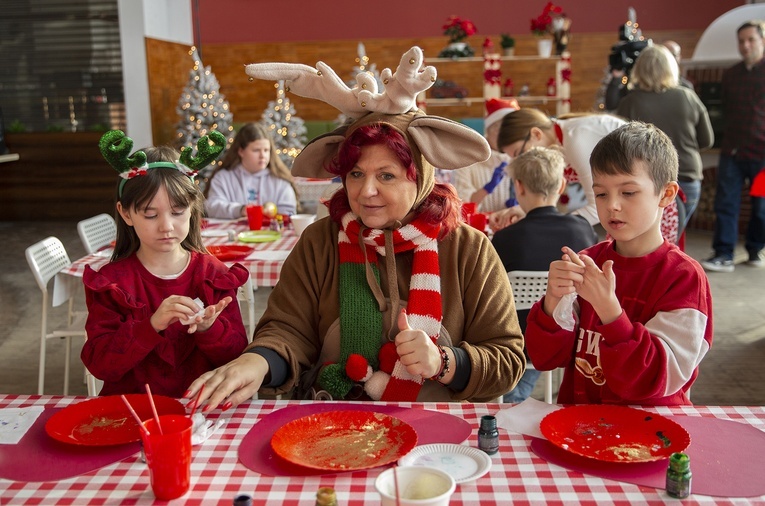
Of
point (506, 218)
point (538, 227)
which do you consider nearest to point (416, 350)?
point (538, 227)

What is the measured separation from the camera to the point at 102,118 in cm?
999

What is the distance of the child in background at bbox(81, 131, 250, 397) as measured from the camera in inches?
80.3

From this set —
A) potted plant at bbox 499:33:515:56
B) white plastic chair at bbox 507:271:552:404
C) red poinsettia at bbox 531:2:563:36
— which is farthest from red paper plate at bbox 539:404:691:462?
potted plant at bbox 499:33:515:56

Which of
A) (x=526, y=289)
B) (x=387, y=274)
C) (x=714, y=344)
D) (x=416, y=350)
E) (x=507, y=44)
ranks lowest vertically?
(x=714, y=344)

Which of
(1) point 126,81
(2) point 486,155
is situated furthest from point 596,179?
(1) point 126,81

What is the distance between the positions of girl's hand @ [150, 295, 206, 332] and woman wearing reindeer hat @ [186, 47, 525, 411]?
194 millimetres

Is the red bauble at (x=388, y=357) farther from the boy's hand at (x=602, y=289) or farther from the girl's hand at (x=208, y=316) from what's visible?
the boy's hand at (x=602, y=289)

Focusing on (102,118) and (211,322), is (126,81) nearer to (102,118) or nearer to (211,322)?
(102,118)

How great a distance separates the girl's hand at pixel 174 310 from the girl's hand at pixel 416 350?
504mm

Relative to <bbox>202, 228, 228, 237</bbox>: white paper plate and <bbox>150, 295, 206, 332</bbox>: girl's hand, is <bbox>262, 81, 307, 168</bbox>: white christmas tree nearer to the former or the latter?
<bbox>202, 228, 228, 237</bbox>: white paper plate

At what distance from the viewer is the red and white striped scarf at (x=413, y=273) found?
1.99 metres

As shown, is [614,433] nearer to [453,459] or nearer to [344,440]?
[453,459]

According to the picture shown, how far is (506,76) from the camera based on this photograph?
10.1 meters

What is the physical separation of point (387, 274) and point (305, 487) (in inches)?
31.1
